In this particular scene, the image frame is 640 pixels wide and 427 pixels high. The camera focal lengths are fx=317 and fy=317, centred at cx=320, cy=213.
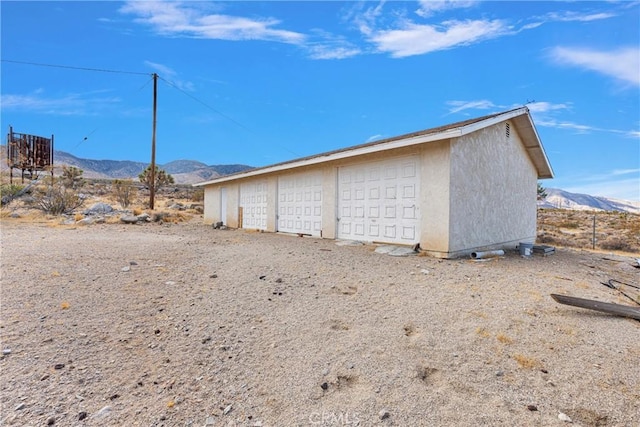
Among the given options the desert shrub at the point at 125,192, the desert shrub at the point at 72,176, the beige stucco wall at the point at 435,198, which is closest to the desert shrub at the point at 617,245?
the beige stucco wall at the point at 435,198

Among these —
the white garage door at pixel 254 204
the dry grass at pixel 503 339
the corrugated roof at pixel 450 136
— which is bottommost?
the dry grass at pixel 503 339

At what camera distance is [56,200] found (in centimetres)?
1669

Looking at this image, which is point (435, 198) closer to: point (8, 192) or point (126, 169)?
point (8, 192)

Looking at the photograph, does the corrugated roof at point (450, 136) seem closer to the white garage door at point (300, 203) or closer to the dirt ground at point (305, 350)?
the white garage door at point (300, 203)

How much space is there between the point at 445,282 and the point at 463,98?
12487 mm

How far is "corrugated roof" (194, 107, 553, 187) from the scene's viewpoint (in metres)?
7.30

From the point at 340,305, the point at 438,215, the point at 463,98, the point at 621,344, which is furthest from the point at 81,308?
the point at 463,98

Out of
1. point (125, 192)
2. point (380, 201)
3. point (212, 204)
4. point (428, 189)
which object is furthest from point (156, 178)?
point (428, 189)

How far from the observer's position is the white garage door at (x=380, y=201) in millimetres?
8219

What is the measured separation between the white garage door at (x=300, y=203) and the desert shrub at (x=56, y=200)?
1255cm

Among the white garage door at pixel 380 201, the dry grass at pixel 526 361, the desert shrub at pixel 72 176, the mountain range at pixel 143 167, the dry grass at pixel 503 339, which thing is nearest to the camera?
the dry grass at pixel 526 361

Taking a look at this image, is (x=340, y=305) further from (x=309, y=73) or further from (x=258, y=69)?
(x=258, y=69)

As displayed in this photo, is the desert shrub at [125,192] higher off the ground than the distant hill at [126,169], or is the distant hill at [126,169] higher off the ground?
the distant hill at [126,169]

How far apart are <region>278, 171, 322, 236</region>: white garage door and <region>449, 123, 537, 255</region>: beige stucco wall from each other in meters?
4.65
